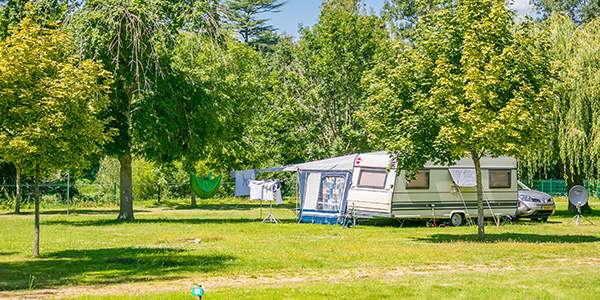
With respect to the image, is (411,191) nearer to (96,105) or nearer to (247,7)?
(96,105)

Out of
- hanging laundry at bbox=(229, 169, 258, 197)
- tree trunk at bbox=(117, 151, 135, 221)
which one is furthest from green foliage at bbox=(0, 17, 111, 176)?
→ hanging laundry at bbox=(229, 169, 258, 197)

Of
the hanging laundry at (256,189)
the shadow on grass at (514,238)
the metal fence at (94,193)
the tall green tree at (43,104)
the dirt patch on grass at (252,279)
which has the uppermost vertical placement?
the tall green tree at (43,104)

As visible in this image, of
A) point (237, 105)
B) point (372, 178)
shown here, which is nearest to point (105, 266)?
point (372, 178)

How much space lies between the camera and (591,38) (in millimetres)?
27656

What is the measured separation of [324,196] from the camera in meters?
25.4

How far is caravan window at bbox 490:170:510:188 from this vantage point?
965 inches

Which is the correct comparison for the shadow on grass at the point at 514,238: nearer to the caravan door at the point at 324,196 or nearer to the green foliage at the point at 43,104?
the caravan door at the point at 324,196

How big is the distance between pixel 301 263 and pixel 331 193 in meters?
12.0

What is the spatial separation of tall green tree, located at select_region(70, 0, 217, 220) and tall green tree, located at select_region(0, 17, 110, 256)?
6.46 metres

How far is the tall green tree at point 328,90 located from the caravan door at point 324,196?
10.1 m

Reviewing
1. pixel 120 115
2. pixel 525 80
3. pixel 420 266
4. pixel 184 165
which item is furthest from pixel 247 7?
pixel 420 266

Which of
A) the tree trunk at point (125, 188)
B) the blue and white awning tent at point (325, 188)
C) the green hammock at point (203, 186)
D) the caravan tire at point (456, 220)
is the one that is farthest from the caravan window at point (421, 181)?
the green hammock at point (203, 186)

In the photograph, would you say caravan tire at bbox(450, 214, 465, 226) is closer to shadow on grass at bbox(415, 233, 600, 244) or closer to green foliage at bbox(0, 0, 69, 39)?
shadow on grass at bbox(415, 233, 600, 244)

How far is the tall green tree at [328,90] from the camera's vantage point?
3644cm
